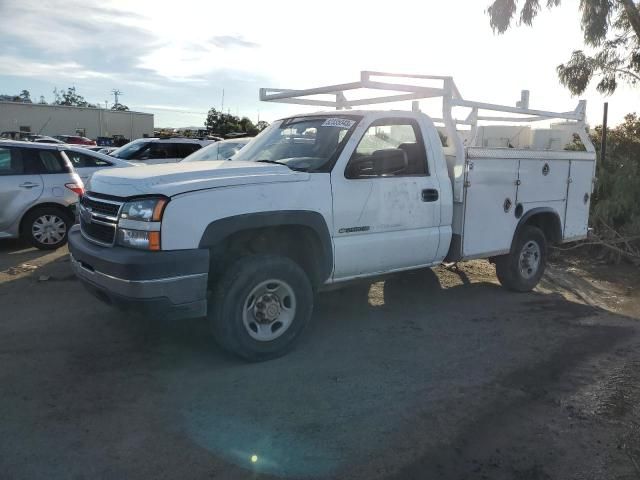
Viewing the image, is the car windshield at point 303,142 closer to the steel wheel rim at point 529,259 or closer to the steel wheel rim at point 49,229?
the steel wheel rim at point 529,259

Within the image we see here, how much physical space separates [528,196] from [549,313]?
1.32 meters

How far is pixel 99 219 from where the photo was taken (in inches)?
166

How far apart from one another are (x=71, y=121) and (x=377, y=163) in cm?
5649

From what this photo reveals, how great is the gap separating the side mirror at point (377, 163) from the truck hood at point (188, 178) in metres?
0.48

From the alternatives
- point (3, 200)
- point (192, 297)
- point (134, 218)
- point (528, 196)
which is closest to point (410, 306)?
point (528, 196)

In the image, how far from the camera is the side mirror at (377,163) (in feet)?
15.3

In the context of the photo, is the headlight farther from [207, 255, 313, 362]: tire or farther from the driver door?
the driver door

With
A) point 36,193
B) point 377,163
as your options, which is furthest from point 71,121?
point 377,163

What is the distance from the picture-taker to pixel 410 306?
5.97m

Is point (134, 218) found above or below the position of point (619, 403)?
above

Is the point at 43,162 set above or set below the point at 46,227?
above

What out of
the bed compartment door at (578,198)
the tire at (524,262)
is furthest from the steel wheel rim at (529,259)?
the bed compartment door at (578,198)

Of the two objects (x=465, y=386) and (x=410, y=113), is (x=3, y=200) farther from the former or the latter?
(x=465, y=386)

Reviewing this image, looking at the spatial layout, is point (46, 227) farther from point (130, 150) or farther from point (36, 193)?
point (130, 150)
